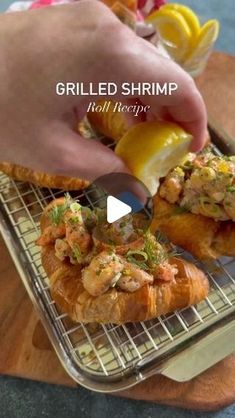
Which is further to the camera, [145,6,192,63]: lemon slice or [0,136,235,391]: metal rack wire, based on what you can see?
[145,6,192,63]: lemon slice

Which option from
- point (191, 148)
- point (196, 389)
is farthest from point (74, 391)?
point (191, 148)

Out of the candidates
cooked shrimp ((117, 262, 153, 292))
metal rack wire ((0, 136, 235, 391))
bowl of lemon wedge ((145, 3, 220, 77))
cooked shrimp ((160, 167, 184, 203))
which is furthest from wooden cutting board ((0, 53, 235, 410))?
bowl of lemon wedge ((145, 3, 220, 77))

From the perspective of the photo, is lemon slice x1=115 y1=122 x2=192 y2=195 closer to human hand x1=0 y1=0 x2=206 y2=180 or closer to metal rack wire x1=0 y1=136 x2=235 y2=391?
human hand x1=0 y1=0 x2=206 y2=180

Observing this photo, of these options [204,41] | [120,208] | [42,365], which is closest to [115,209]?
[120,208]

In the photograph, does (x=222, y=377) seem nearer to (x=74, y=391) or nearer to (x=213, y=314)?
(x=213, y=314)

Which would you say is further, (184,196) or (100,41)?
(184,196)

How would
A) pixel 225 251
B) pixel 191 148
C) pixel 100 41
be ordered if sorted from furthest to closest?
pixel 225 251, pixel 191 148, pixel 100 41

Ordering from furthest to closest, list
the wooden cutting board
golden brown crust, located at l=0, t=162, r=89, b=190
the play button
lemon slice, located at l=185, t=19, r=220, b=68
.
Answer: lemon slice, located at l=185, t=19, r=220, b=68 → golden brown crust, located at l=0, t=162, r=89, b=190 → the wooden cutting board → the play button
